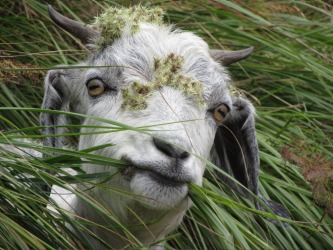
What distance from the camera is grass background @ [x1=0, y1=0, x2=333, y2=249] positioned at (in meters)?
5.34

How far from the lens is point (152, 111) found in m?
4.33

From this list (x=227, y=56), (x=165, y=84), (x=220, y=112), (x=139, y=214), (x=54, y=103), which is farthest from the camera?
(x=227, y=56)

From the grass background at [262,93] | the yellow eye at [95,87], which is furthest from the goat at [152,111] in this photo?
the grass background at [262,93]

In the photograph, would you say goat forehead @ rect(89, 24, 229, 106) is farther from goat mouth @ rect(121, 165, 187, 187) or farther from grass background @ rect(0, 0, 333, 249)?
goat mouth @ rect(121, 165, 187, 187)

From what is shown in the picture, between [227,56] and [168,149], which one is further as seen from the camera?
[227,56]

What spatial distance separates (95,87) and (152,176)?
976 millimetres

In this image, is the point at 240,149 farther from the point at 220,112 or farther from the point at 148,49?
the point at 148,49

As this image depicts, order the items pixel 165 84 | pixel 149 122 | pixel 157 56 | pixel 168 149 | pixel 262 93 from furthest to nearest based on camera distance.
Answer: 1. pixel 262 93
2. pixel 157 56
3. pixel 165 84
4. pixel 149 122
5. pixel 168 149

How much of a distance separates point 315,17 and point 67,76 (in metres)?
4.35

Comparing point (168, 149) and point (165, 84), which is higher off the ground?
point (165, 84)

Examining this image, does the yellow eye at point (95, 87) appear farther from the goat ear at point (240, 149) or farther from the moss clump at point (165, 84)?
the goat ear at point (240, 149)

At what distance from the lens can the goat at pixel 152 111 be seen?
407 cm

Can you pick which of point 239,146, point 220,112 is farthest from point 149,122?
point 239,146

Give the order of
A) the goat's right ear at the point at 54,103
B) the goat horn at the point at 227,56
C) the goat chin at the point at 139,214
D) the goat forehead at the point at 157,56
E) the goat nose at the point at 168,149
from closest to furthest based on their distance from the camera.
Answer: the goat nose at the point at 168,149, the goat chin at the point at 139,214, the goat forehead at the point at 157,56, the goat's right ear at the point at 54,103, the goat horn at the point at 227,56
